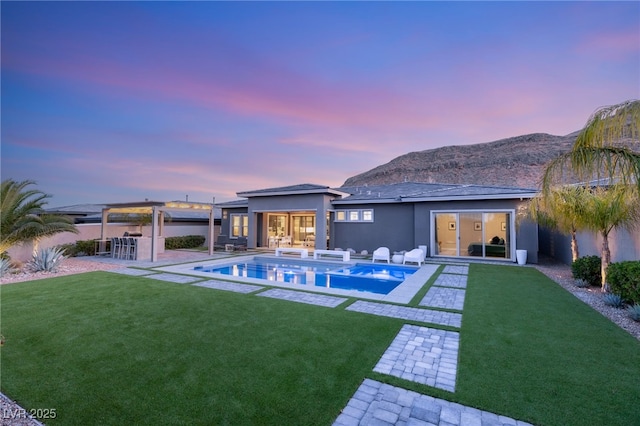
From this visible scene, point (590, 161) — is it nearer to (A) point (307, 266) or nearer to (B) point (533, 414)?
(B) point (533, 414)

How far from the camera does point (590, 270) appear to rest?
8.50 meters

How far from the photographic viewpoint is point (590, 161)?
4297 mm

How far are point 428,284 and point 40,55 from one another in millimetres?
16757

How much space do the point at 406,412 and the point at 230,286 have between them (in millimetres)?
6508

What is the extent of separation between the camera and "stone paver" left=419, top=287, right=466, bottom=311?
649 centimetres

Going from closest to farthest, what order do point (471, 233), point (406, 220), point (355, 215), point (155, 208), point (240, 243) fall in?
point (155, 208)
point (471, 233)
point (406, 220)
point (355, 215)
point (240, 243)

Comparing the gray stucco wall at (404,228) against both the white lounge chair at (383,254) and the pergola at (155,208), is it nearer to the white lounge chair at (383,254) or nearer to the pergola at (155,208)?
the white lounge chair at (383,254)

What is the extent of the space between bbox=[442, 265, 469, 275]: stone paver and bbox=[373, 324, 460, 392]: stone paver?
6.57 m

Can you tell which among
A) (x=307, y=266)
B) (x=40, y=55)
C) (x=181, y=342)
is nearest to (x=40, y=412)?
(x=181, y=342)

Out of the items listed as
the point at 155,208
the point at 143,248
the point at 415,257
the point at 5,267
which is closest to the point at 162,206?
the point at 155,208

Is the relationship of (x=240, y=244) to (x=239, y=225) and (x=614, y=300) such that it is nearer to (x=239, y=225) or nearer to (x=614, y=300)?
(x=239, y=225)

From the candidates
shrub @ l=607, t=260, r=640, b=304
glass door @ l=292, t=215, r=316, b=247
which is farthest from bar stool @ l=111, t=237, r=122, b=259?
shrub @ l=607, t=260, r=640, b=304

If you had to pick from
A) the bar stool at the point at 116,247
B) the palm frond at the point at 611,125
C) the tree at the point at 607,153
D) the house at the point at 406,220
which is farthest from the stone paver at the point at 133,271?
the palm frond at the point at 611,125

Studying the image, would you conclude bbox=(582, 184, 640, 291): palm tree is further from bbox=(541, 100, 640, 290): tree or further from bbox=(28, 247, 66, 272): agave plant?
bbox=(28, 247, 66, 272): agave plant
